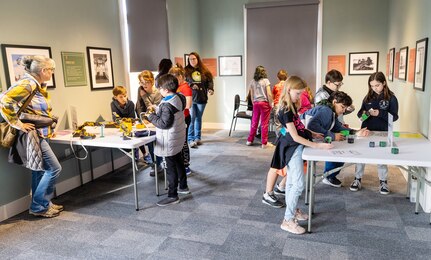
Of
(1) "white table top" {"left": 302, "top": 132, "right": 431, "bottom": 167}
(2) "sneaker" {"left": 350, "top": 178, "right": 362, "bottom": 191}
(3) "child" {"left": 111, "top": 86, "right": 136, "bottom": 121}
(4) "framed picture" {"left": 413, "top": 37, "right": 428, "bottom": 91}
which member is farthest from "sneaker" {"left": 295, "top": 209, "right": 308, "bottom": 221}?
(3) "child" {"left": 111, "top": 86, "right": 136, "bottom": 121}

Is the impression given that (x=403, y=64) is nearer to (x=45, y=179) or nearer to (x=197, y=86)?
(x=197, y=86)

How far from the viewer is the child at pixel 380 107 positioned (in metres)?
3.26

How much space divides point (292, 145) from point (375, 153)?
1.93 ft

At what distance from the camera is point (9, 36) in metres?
3.02

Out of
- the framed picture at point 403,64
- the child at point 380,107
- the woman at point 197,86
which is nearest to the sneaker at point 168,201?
the child at point 380,107

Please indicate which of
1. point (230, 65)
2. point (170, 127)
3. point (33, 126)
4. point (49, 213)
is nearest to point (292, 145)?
point (170, 127)

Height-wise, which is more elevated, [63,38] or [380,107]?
[63,38]

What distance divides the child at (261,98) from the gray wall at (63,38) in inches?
82.2

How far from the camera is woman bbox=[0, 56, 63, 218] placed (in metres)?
2.67

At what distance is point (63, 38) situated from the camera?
11.8ft

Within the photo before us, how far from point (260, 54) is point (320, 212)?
433cm

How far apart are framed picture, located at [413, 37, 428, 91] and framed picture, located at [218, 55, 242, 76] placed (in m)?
3.84

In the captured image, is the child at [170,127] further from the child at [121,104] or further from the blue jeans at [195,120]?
the blue jeans at [195,120]

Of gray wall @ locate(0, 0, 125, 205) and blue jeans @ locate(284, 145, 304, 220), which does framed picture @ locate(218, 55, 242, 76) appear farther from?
blue jeans @ locate(284, 145, 304, 220)
